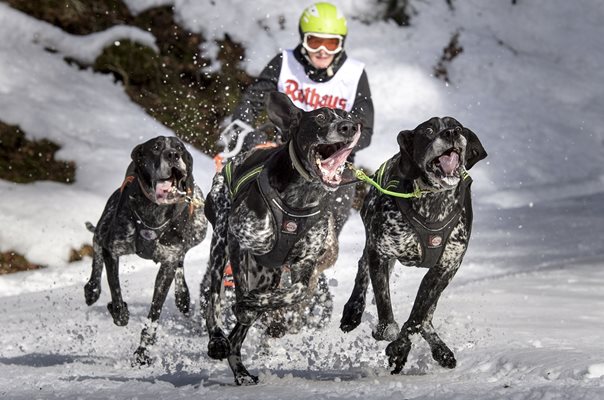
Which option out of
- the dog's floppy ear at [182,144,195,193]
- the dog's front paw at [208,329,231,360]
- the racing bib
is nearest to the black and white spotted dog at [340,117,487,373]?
the dog's front paw at [208,329,231,360]

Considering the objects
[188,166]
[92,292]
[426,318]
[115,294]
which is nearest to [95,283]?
[92,292]

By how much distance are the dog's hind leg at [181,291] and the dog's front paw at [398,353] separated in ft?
7.77

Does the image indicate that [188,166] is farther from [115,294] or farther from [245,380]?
[245,380]

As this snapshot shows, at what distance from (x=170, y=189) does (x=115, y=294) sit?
34.7 inches

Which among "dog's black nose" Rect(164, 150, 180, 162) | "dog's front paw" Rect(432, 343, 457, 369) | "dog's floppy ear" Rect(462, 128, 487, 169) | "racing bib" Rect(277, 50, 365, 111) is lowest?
"dog's front paw" Rect(432, 343, 457, 369)

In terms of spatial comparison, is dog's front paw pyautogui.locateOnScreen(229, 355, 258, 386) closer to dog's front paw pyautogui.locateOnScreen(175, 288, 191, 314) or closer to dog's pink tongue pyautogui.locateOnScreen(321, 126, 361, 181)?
dog's pink tongue pyautogui.locateOnScreen(321, 126, 361, 181)

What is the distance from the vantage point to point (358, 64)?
23.6 ft

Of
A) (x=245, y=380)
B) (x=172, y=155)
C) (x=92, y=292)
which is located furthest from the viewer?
(x=92, y=292)

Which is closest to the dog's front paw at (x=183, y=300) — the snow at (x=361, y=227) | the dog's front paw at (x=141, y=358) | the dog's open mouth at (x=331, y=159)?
the snow at (x=361, y=227)

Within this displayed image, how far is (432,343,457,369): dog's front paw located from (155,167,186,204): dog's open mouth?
5.83ft

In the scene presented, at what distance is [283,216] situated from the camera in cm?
512

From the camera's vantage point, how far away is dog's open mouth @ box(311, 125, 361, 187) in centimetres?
480

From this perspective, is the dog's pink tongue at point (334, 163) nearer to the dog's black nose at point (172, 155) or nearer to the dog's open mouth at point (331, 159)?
the dog's open mouth at point (331, 159)

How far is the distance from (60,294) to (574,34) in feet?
40.6
